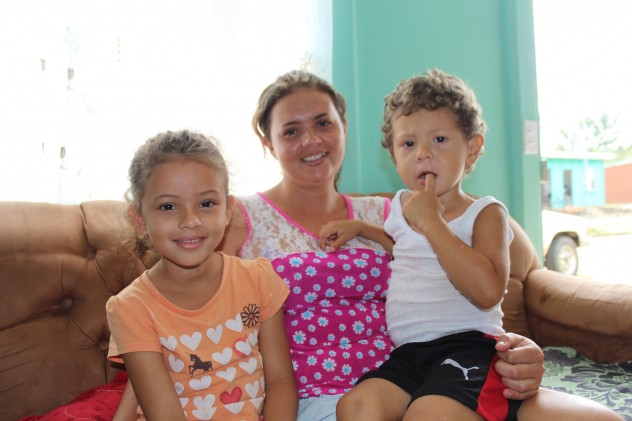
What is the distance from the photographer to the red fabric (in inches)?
53.0

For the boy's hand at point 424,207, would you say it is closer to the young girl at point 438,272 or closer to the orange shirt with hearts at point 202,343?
the young girl at point 438,272

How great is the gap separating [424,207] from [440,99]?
299 millimetres

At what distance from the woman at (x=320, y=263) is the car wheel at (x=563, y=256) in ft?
5.38

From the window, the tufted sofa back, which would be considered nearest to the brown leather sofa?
the tufted sofa back

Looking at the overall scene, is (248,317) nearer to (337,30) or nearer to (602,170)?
(337,30)

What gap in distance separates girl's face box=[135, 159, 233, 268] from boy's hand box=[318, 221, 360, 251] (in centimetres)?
41

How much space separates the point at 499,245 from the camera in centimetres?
129

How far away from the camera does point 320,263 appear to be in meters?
1.49

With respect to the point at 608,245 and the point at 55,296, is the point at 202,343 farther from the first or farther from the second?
the point at 608,245

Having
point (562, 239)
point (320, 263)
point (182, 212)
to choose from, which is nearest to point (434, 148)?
point (320, 263)

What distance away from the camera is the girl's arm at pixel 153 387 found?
1131 millimetres

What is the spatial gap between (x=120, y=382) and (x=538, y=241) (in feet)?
7.12

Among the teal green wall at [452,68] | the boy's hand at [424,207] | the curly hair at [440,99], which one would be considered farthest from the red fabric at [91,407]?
the teal green wall at [452,68]

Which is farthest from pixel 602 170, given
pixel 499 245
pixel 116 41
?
pixel 116 41
